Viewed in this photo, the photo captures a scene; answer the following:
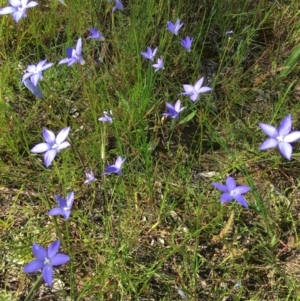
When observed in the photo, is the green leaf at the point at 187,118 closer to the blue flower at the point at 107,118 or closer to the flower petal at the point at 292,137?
the blue flower at the point at 107,118

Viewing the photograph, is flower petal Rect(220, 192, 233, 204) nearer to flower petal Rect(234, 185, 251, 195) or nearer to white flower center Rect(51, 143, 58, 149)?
flower petal Rect(234, 185, 251, 195)

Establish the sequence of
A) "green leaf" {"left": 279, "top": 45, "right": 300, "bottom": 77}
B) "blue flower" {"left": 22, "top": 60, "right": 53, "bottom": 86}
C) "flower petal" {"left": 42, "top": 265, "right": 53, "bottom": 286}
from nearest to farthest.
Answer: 1. "flower petal" {"left": 42, "top": 265, "right": 53, "bottom": 286}
2. "blue flower" {"left": 22, "top": 60, "right": 53, "bottom": 86}
3. "green leaf" {"left": 279, "top": 45, "right": 300, "bottom": 77}

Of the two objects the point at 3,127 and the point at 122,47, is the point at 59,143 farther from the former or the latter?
the point at 122,47

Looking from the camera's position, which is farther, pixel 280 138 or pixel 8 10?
pixel 8 10

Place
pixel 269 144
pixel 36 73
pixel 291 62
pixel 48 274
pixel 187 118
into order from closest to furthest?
pixel 48 274
pixel 269 144
pixel 36 73
pixel 187 118
pixel 291 62

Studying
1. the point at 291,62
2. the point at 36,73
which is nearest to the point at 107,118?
the point at 36,73

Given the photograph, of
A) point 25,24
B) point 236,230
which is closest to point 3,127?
point 25,24

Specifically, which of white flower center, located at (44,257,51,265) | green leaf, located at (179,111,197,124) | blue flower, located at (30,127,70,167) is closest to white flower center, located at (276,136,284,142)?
green leaf, located at (179,111,197,124)

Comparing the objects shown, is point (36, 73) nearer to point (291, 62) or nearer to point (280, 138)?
point (280, 138)
